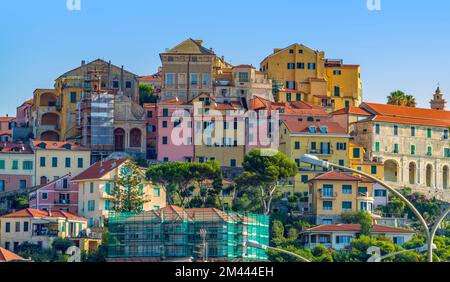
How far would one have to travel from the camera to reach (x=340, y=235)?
91.2 meters

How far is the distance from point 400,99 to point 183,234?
135 feet

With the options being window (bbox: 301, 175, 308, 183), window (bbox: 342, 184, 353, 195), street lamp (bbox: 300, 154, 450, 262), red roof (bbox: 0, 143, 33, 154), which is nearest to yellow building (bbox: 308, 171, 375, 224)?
window (bbox: 342, 184, 353, 195)

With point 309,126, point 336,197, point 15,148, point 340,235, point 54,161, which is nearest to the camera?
point 340,235

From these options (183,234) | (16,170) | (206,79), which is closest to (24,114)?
(206,79)

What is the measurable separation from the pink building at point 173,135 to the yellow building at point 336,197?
10.7 meters

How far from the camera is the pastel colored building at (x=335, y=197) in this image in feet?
314

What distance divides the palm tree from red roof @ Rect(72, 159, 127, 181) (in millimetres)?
32537

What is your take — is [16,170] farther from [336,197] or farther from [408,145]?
[408,145]

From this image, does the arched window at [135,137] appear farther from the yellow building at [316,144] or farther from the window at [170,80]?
the yellow building at [316,144]

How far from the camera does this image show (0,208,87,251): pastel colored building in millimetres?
88750

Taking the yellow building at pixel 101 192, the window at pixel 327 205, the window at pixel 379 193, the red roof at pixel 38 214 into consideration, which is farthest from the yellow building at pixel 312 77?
the red roof at pixel 38 214

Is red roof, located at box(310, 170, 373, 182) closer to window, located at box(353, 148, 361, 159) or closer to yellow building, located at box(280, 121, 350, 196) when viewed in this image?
yellow building, located at box(280, 121, 350, 196)

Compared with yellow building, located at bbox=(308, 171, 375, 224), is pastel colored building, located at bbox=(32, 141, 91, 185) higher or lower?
higher
